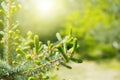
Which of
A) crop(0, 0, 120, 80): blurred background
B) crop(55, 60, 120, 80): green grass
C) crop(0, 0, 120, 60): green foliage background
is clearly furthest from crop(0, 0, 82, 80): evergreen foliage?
crop(0, 0, 120, 60): green foliage background

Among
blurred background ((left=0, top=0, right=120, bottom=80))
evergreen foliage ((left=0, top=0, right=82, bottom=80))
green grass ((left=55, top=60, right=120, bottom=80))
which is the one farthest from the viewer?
blurred background ((left=0, top=0, right=120, bottom=80))

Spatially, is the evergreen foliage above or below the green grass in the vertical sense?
below

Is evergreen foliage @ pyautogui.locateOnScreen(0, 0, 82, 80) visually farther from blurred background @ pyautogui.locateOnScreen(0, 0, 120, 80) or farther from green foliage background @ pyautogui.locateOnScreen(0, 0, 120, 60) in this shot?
green foliage background @ pyautogui.locateOnScreen(0, 0, 120, 60)

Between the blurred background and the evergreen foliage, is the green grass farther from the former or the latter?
the evergreen foliage

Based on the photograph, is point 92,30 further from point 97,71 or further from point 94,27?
point 97,71

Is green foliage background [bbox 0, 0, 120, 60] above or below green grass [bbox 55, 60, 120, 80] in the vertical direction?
above

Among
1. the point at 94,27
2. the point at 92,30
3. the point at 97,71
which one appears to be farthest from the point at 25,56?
the point at 94,27

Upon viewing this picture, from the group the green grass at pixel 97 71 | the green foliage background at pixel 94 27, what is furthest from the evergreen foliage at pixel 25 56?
the green foliage background at pixel 94 27

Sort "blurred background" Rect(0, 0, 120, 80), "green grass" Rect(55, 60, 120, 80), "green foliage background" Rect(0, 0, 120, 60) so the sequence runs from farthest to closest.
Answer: "green foliage background" Rect(0, 0, 120, 60), "blurred background" Rect(0, 0, 120, 80), "green grass" Rect(55, 60, 120, 80)

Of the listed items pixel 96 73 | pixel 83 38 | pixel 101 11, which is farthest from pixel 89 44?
pixel 96 73

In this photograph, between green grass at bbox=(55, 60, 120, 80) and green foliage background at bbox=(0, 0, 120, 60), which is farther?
green foliage background at bbox=(0, 0, 120, 60)

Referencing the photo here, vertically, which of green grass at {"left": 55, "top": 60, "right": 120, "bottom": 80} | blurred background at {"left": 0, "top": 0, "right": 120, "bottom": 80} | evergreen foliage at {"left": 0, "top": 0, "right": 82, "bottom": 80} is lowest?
evergreen foliage at {"left": 0, "top": 0, "right": 82, "bottom": 80}
